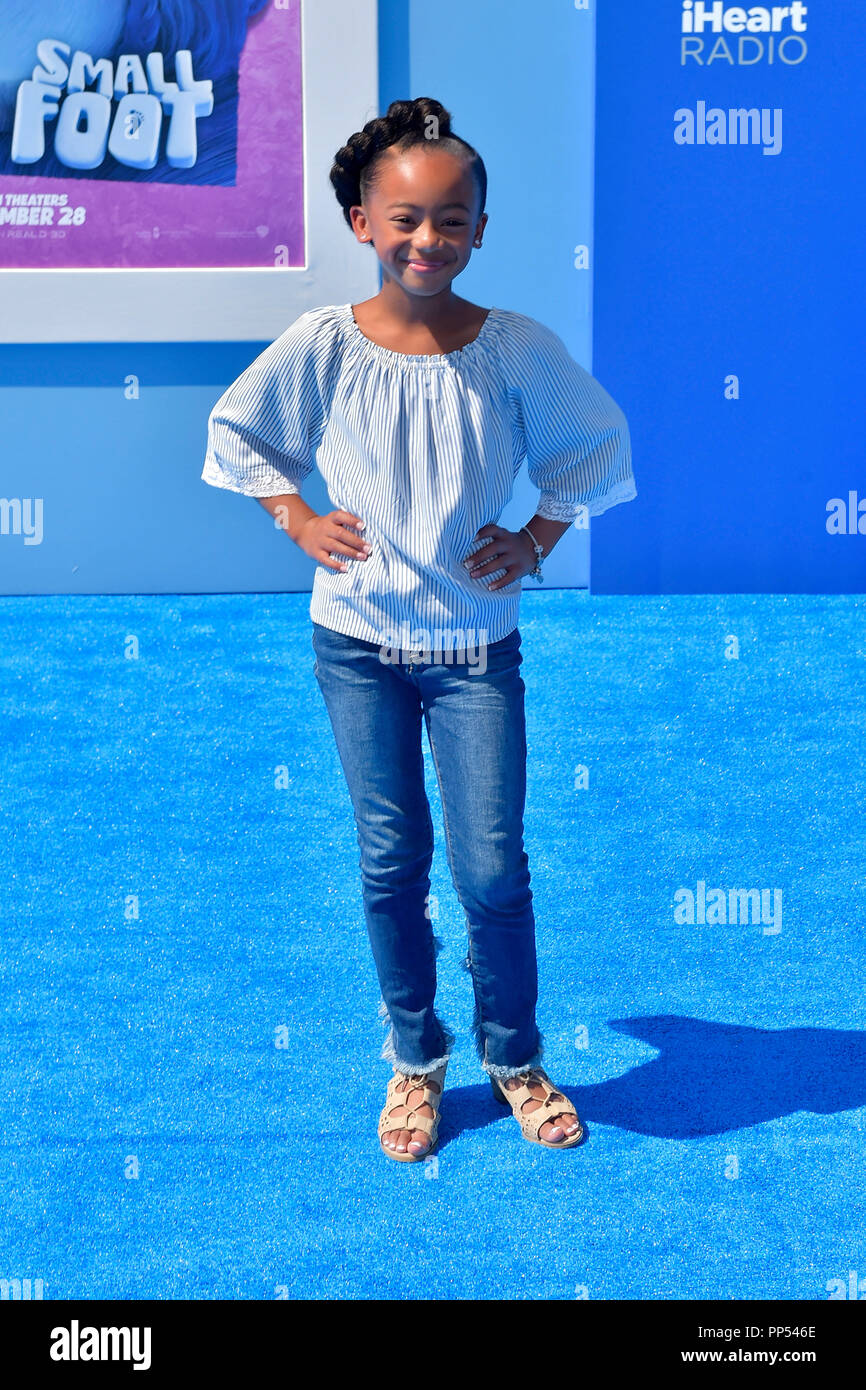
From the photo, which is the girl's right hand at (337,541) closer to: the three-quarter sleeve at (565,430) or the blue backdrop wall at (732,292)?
the three-quarter sleeve at (565,430)

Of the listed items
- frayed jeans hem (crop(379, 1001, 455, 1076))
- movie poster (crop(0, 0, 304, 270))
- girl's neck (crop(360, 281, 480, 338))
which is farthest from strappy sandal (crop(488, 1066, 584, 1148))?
movie poster (crop(0, 0, 304, 270))

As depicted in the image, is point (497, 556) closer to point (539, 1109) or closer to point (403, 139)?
point (403, 139)

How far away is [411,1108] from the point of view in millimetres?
2467

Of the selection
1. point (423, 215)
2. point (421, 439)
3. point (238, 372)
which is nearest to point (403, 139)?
point (423, 215)

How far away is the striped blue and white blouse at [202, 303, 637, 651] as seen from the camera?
7.01 feet

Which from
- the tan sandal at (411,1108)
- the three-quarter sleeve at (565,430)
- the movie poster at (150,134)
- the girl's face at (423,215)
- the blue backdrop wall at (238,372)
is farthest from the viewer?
the blue backdrop wall at (238,372)

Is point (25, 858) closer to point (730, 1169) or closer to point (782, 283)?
point (730, 1169)

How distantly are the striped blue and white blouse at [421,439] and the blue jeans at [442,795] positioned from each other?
2.4 inches

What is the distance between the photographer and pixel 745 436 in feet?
18.3

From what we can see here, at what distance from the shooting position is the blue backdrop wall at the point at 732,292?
522 centimetres

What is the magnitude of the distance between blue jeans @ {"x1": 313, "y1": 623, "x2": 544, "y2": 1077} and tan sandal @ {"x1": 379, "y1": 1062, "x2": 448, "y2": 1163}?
15 cm

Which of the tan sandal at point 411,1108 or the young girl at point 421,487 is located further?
the tan sandal at point 411,1108

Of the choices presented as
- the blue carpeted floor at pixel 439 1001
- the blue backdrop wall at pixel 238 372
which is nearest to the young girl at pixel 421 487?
the blue carpeted floor at pixel 439 1001

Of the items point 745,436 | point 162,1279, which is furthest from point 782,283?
point 162,1279
